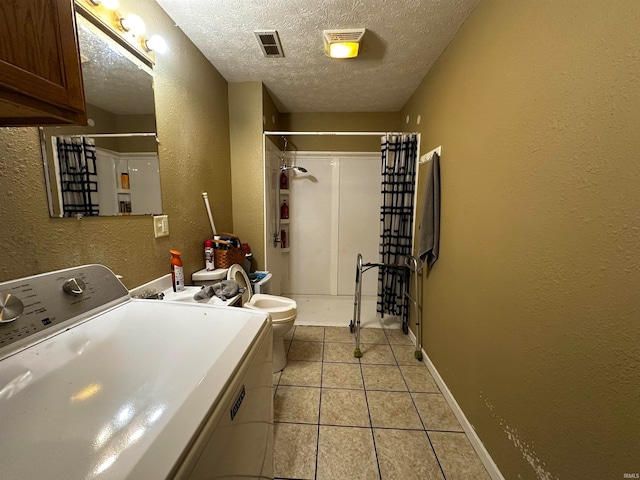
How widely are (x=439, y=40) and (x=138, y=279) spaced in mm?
2396

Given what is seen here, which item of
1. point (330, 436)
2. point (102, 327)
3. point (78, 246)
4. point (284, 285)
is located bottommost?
point (330, 436)

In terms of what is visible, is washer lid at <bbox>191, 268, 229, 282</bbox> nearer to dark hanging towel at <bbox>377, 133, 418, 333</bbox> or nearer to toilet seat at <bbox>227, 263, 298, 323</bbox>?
toilet seat at <bbox>227, 263, 298, 323</bbox>

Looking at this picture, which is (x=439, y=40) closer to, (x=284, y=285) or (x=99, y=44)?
(x=99, y=44)

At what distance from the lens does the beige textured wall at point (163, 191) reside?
32.2 inches

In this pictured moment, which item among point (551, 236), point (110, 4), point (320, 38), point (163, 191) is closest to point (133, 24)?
point (110, 4)

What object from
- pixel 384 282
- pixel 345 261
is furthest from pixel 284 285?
pixel 384 282

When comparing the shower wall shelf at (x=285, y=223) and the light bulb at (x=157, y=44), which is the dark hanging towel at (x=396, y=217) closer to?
the shower wall shelf at (x=285, y=223)

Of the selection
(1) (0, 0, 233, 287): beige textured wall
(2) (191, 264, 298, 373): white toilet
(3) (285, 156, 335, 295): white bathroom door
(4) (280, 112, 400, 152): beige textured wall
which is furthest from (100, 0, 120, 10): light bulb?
(3) (285, 156, 335, 295): white bathroom door

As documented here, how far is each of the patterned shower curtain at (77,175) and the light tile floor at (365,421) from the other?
149 centimetres

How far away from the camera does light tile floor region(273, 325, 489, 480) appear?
1.26 metres

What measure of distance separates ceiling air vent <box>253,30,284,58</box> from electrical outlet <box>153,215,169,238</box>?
53.7 inches

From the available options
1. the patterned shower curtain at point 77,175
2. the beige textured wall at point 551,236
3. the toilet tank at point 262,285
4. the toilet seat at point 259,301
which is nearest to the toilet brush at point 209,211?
the toilet seat at point 259,301

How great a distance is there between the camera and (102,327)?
83 cm

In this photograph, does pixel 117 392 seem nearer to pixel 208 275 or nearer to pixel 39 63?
pixel 39 63
